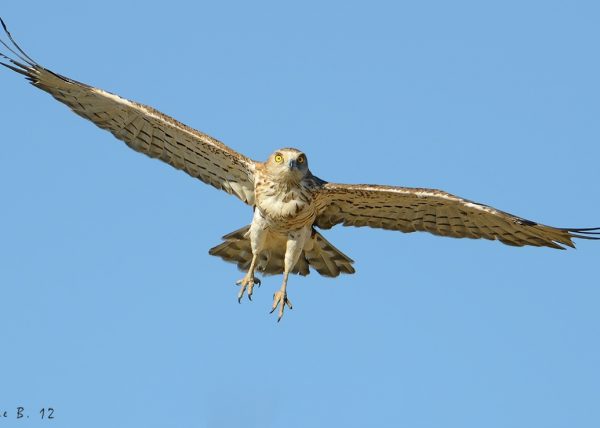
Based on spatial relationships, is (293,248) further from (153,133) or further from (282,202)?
(153,133)

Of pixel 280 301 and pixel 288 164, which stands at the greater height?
pixel 288 164

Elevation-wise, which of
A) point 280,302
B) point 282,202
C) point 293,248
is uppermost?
point 282,202

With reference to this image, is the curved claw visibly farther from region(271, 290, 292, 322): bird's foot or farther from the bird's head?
the bird's head

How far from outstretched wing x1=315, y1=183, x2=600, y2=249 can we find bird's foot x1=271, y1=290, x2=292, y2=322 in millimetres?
1372

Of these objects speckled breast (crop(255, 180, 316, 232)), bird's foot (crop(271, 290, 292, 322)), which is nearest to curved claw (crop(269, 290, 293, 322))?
bird's foot (crop(271, 290, 292, 322))

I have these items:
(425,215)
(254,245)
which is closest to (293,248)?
(254,245)

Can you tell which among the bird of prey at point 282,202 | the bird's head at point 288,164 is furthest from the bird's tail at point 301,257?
the bird's head at point 288,164

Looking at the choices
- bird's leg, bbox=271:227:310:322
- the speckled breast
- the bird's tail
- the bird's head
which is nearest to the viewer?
the bird's head

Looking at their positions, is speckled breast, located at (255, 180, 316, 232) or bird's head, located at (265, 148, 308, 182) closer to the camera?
bird's head, located at (265, 148, 308, 182)

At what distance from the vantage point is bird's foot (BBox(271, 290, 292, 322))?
14375mm

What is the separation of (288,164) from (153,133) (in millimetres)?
2088

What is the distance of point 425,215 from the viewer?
15.4m

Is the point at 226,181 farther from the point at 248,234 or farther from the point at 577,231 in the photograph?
the point at 577,231

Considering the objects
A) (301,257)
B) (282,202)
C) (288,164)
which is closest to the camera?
(288,164)
